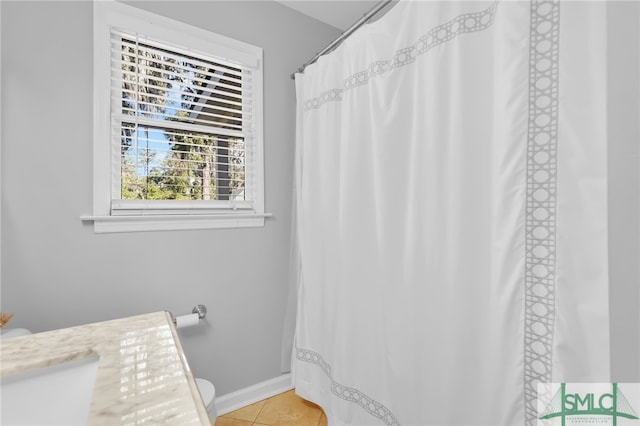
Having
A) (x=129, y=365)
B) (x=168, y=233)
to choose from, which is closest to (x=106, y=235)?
(x=168, y=233)

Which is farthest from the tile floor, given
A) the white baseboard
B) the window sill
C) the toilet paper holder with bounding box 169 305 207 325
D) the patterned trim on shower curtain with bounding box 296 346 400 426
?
the window sill

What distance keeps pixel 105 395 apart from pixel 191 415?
0.53 feet

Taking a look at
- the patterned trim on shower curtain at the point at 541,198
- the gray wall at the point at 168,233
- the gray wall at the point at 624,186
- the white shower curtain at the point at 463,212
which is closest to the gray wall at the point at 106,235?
the gray wall at the point at 168,233

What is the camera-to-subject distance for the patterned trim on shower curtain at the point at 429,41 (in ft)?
2.89

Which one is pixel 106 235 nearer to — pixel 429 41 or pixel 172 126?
pixel 172 126

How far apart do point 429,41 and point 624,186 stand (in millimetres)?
700

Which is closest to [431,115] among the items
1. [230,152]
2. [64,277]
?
[230,152]

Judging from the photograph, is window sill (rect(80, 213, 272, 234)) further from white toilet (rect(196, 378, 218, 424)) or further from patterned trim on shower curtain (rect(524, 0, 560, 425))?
patterned trim on shower curtain (rect(524, 0, 560, 425))

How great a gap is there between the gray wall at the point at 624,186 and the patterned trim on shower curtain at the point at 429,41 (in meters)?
0.28

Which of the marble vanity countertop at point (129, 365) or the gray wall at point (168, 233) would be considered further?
the gray wall at point (168, 233)

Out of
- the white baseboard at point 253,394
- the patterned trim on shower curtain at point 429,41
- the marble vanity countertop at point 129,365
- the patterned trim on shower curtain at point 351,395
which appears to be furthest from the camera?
the white baseboard at point 253,394

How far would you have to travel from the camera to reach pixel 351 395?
1374 millimetres
